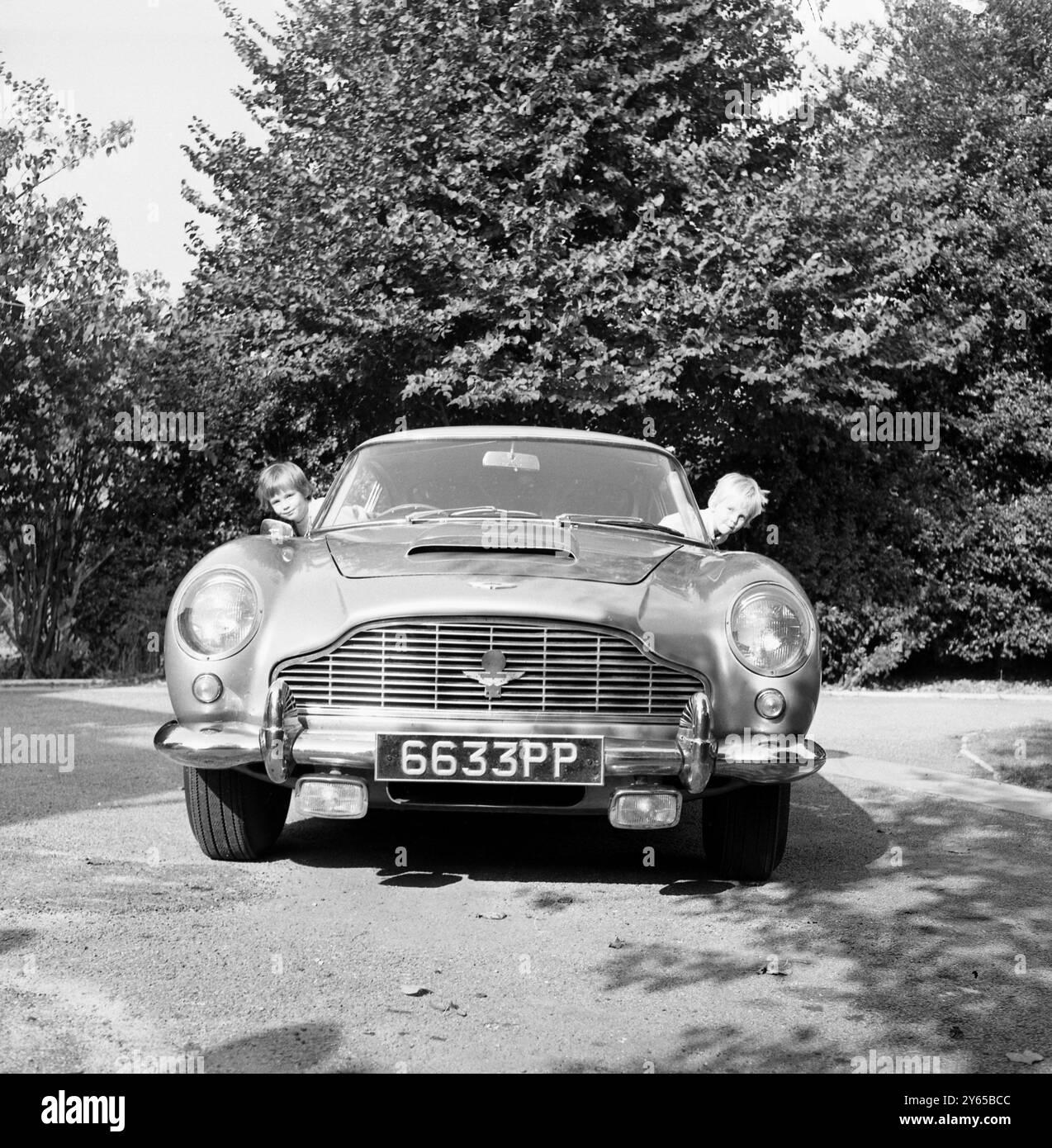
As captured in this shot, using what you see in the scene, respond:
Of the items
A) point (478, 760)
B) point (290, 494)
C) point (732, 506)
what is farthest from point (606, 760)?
point (290, 494)

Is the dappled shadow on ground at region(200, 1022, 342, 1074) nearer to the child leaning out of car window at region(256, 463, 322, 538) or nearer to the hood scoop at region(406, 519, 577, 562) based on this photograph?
the hood scoop at region(406, 519, 577, 562)

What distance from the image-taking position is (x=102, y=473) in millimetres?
14047

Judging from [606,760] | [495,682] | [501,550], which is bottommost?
[606,760]

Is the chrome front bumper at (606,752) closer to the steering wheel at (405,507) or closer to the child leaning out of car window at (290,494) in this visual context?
the steering wheel at (405,507)

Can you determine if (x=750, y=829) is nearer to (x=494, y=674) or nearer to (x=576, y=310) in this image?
(x=494, y=674)

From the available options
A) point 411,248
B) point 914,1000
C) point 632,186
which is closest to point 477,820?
point 914,1000

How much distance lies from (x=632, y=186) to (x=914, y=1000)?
10.8 m

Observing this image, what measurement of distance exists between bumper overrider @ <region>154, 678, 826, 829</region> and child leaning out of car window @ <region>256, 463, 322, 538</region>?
5.55 ft

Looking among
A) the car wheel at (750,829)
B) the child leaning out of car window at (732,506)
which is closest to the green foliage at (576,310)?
the child leaning out of car window at (732,506)

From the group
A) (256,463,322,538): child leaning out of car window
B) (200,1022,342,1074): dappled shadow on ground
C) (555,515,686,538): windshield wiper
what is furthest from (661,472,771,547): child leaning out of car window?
(200,1022,342,1074): dappled shadow on ground

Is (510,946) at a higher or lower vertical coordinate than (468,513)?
lower

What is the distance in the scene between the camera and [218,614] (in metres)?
4.61

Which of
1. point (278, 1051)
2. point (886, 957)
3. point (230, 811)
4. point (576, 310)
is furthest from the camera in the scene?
point (576, 310)

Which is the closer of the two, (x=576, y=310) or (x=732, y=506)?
(x=732, y=506)
